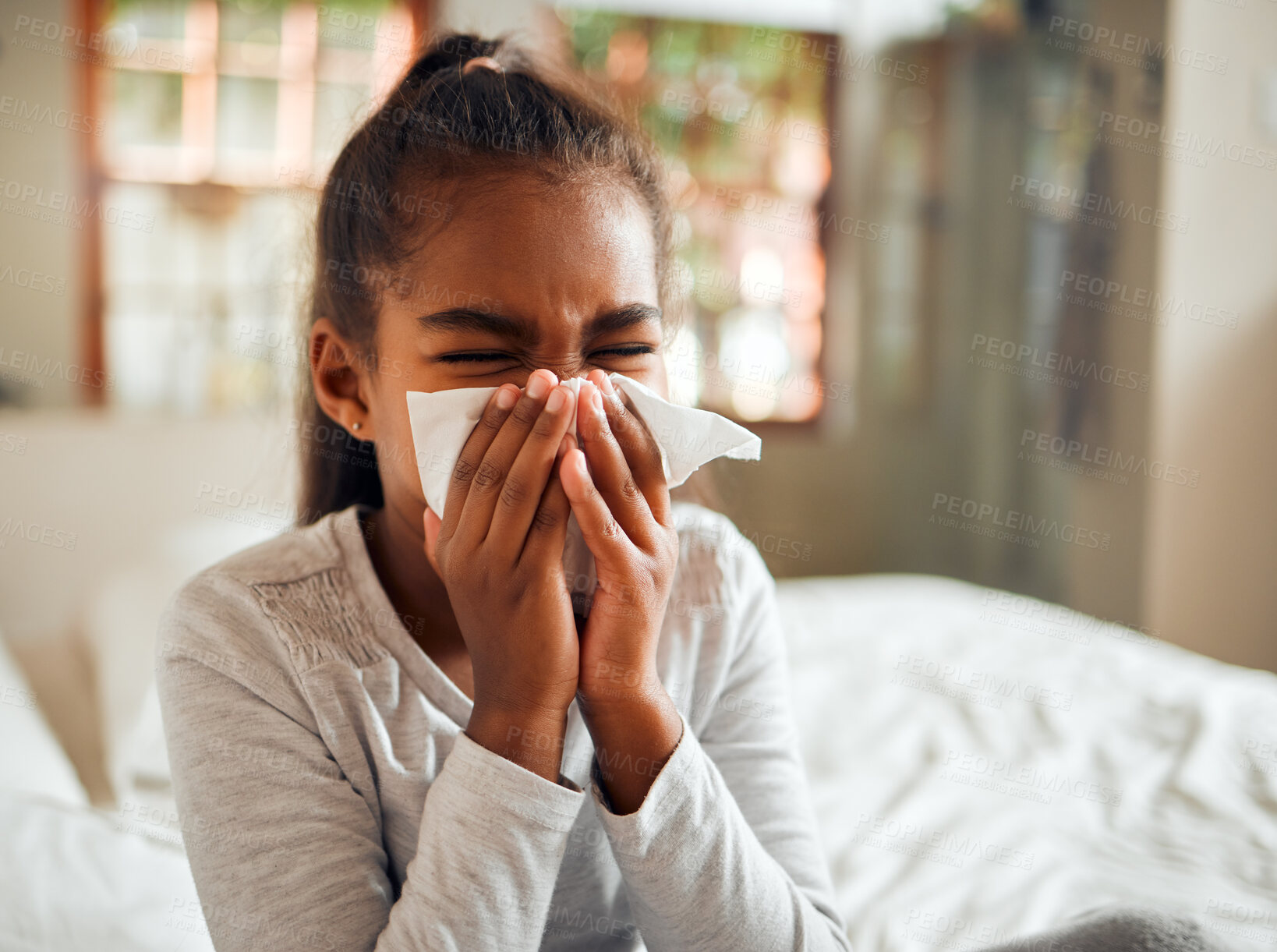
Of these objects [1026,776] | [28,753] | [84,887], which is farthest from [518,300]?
[1026,776]

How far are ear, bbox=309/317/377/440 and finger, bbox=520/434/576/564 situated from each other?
0.88 ft

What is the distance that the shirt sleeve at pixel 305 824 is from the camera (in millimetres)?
693

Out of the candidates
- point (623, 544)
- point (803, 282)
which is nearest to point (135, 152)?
point (803, 282)

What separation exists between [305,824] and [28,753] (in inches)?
27.5

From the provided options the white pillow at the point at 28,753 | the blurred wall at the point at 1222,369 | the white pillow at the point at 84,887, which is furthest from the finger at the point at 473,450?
the blurred wall at the point at 1222,369

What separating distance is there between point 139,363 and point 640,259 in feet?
8.72

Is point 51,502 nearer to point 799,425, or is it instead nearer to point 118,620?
point 118,620

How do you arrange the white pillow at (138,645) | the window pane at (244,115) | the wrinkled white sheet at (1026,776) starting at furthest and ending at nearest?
the window pane at (244,115)
the white pillow at (138,645)
the wrinkled white sheet at (1026,776)

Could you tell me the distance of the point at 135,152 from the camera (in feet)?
9.65

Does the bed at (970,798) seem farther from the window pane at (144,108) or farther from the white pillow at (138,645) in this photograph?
the window pane at (144,108)

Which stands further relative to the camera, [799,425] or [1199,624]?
[799,425]

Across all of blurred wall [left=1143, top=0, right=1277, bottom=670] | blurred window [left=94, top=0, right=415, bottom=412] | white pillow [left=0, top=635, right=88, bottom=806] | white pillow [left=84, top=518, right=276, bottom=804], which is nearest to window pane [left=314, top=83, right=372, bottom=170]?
blurred window [left=94, top=0, right=415, bottom=412]

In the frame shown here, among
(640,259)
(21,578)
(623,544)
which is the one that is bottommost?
(21,578)

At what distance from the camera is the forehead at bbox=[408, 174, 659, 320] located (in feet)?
2.61
